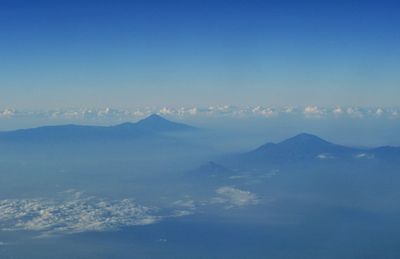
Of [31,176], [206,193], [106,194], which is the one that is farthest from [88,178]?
[206,193]

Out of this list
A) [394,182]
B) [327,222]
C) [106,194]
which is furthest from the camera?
[394,182]

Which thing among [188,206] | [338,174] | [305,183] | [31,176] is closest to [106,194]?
→ [188,206]

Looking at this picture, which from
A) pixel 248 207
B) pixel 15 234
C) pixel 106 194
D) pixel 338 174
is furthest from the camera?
pixel 338 174

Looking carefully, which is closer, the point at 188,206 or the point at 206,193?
the point at 188,206

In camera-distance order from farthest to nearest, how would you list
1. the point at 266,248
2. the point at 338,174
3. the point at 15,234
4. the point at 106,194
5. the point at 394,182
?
the point at 338,174
the point at 394,182
the point at 106,194
the point at 15,234
the point at 266,248

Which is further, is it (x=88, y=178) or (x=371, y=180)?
(x=88, y=178)

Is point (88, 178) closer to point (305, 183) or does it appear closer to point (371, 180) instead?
point (305, 183)

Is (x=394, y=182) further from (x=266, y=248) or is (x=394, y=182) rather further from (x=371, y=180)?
(x=266, y=248)

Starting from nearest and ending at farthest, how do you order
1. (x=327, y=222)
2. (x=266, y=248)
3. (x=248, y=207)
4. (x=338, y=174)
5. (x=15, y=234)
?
(x=266, y=248) < (x=15, y=234) < (x=327, y=222) < (x=248, y=207) < (x=338, y=174)
